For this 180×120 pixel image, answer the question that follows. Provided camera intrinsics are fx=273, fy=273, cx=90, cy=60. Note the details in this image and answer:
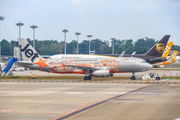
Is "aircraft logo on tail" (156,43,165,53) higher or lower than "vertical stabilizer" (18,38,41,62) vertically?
higher

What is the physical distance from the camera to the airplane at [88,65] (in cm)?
5056

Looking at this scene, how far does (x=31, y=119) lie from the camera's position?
1808cm

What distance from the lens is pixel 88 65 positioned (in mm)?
52281

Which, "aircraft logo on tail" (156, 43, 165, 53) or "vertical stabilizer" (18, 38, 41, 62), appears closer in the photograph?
"vertical stabilizer" (18, 38, 41, 62)

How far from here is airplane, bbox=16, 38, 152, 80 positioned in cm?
5056

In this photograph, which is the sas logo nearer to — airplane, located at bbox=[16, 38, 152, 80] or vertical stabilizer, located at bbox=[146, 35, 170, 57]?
vertical stabilizer, located at bbox=[146, 35, 170, 57]

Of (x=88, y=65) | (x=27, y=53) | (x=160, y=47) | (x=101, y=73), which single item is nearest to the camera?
(x=101, y=73)

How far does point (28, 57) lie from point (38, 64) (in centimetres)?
280

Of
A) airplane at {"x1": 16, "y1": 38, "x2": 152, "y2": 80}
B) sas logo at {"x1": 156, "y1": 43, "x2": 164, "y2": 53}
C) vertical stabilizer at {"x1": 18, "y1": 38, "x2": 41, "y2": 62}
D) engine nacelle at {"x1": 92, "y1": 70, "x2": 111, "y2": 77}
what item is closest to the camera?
engine nacelle at {"x1": 92, "y1": 70, "x2": 111, "y2": 77}

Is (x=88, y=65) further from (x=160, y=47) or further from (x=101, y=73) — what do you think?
(x=160, y=47)

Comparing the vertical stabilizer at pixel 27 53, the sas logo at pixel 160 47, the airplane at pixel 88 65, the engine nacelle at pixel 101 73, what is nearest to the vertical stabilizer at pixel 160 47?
the sas logo at pixel 160 47

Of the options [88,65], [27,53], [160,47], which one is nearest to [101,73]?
[88,65]

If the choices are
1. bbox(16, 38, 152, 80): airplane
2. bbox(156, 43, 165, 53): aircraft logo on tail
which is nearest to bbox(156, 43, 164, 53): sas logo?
bbox(156, 43, 165, 53): aircraft logo on tail

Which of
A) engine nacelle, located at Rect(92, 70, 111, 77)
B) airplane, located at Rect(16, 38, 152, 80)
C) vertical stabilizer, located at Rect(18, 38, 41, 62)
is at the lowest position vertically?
engine nacelle, located at Rect(92, 70, 111, 77)
